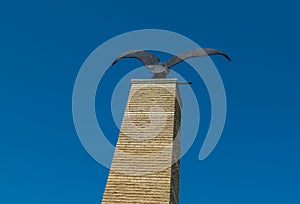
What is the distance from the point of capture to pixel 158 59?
→ 60.9ft

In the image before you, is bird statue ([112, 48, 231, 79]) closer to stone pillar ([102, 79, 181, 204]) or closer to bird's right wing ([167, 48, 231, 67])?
bird's right wing ([167, 48, 231, 67])

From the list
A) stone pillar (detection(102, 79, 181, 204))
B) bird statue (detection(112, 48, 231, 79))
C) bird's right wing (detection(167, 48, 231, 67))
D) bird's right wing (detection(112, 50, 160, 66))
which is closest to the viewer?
stone pillar (detection(102, 79, 181, 204))

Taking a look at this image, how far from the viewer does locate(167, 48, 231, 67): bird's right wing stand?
18109mm

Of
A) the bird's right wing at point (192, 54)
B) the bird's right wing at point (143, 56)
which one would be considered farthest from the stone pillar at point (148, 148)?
the bird's right wing at point (192, 54)

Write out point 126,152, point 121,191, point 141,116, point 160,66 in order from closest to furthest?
1. point 121,191
2. point 126,152
3. point 141,116
4. point 160,66

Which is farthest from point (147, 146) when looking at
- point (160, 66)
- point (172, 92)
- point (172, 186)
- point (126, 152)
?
point (160, 66)

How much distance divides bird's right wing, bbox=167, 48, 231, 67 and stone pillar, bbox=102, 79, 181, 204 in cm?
144

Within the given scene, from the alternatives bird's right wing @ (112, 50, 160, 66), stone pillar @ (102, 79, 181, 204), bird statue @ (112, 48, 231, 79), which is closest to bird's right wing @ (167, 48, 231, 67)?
bird statue @ (112, 48, 231, 79)

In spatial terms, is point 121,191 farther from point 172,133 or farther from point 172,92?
point 172,92

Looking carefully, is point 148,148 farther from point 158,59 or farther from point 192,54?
point 192,54

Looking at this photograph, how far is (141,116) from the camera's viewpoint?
1642 cm

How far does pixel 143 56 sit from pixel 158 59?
73 centimetres

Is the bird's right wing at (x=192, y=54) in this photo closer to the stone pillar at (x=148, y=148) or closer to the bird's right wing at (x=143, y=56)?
the bird's right wing at (x=143, y=56)

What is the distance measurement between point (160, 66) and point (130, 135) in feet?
12.8
